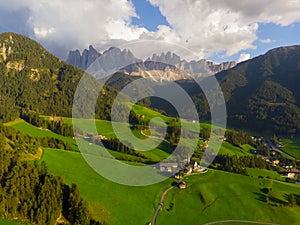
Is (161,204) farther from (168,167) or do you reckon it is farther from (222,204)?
(168,167)

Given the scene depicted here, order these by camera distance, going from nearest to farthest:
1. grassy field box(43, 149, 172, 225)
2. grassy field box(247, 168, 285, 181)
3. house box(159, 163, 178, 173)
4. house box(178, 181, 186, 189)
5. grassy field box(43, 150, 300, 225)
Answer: grassy field box(43, 149, 172, 225)
grassy field box(43, 150, 300, 225)
house box(178, 181, 186, 189)
house box(159, 163, 178, 173)
grassy field box(247, 168, 285, 181)

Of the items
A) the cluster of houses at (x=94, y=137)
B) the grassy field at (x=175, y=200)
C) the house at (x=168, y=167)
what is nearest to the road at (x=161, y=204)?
the grassy field at (x=175, y=200)

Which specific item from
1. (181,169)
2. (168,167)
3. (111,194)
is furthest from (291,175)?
(111,194)

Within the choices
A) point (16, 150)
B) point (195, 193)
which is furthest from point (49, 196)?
point (195, 193)

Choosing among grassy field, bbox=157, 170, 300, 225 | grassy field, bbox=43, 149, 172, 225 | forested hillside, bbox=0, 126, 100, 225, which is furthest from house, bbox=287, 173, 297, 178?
forested hillside, bbox=0, 126, 100, 225

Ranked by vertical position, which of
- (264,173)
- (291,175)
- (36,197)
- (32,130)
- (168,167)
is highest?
(32,130)

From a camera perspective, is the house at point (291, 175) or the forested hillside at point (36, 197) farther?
the house at point (291, 175)

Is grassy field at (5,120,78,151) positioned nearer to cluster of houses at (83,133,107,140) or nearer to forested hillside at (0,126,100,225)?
cluster of houses at (83,133,107,140)

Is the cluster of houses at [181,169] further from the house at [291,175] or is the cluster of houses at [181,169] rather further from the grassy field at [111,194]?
the house at [291,175]

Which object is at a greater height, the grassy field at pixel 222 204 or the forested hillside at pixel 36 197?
the forested hillside at pixel 36 197
